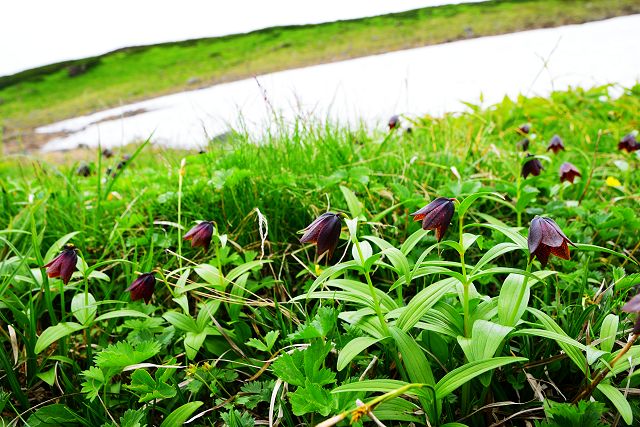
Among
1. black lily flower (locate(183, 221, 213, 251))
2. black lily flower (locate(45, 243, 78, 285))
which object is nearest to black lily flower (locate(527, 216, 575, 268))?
black lily flower (locate(183, 221, 213, 251))

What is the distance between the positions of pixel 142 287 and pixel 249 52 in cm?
3393

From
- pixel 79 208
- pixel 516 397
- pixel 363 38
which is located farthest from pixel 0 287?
pixel 363 38

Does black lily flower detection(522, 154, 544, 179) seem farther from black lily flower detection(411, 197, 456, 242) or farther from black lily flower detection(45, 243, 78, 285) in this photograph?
black lily flower detection(45, 243, 78, 285)

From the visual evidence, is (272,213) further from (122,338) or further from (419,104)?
(419,104)

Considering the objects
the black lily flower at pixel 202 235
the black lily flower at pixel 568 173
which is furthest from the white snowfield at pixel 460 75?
the black lily flower at pixel 202 235

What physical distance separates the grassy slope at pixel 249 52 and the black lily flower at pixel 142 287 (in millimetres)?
14145

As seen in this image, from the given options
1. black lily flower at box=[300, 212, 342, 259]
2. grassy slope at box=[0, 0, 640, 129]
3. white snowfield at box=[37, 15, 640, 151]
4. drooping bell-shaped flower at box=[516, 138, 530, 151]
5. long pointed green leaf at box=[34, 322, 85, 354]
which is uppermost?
grassy slope at box=[0, 0, 640, 129]

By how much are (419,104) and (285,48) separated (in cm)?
2744

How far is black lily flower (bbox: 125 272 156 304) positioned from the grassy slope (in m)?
14.1

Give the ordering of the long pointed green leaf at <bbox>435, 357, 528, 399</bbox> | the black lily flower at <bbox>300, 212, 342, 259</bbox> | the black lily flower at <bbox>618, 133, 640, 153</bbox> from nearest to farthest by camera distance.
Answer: the long pointed green leaf at <bbox>435, 357, 528, 399</bbox> < the black lily flower at <bbox>300, 212, 342, 259</bbox> < the black lily flower at <bbox>618, 133, 640, 153</bbox>

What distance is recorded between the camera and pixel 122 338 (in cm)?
173

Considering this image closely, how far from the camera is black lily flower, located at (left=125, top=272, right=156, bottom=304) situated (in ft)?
4.99

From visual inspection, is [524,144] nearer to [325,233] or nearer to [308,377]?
[325,233]

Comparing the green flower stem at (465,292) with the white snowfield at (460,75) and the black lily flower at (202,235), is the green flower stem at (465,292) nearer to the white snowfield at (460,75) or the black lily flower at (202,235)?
the black lily flower at (202,235)
